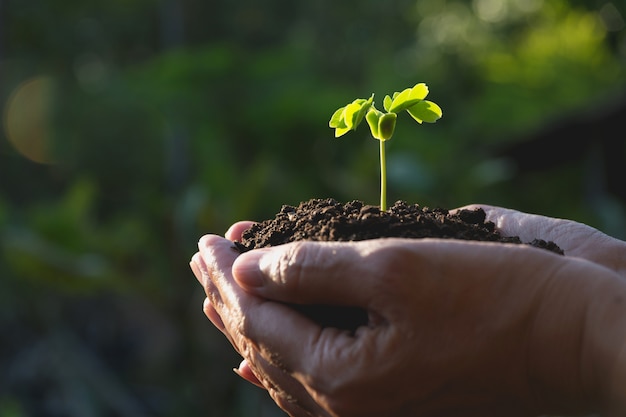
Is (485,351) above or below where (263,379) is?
above

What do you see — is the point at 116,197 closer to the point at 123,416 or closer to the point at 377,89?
the point at 377,89

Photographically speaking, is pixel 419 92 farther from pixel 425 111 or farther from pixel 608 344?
pixel 608 344

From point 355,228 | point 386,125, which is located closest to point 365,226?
point 355,228

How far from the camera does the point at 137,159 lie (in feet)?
40.9

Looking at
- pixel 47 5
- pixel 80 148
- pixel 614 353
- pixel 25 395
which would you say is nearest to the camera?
pixel 614 353

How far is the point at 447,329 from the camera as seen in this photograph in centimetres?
109

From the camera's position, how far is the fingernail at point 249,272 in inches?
46.8

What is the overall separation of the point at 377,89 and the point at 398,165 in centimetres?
825

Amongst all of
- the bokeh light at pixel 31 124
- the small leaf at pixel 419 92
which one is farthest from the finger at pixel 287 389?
the bokeh light at pixel 31 124

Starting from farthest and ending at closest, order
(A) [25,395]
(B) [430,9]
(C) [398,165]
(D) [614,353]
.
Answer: (B) [430,9], (A) [25,395], (C) [398,165], (D) [614,353]

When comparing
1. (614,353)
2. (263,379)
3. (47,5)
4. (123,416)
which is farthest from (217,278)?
(47,5)

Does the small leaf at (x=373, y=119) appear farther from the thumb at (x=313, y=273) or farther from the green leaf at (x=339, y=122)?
the thumb at (x=313, y=273)

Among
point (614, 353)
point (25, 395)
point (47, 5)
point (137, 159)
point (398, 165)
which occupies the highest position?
point (47, 5)

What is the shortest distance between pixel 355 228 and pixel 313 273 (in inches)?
11.2
